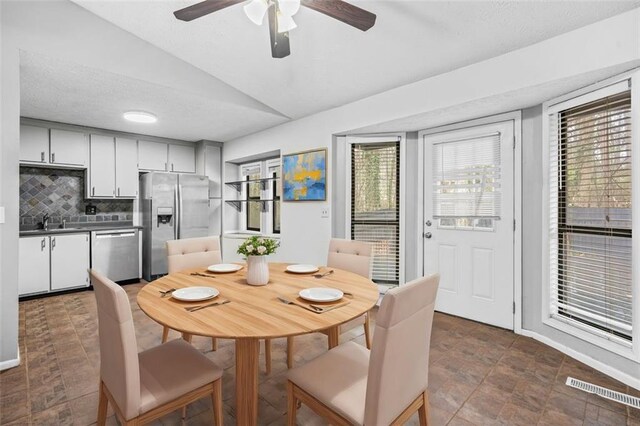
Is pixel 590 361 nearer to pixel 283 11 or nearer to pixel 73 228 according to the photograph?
pixel 283 11

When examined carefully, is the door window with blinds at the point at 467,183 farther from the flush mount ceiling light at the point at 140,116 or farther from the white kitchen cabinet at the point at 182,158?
the white kitchen cabinet at the point at 182,158

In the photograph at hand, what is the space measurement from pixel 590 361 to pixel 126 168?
588 centimetres

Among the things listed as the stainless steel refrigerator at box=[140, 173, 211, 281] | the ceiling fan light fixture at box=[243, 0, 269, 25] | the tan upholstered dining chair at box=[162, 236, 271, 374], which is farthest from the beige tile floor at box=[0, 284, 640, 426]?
the ceiling fan light fixture at box=[243, 0, 269, 25]

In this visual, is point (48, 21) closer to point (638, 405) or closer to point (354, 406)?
point (354, 406)

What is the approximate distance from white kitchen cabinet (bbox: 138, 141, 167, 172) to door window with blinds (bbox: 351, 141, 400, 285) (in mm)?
3329

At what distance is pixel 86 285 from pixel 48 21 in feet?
10.8

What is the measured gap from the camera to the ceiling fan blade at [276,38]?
1.63 meters

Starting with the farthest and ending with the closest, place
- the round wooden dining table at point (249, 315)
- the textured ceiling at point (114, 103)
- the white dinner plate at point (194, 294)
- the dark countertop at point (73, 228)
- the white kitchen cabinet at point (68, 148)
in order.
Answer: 1. the white kitchen cabinet at point (68, 148)
2. the dark countertop at point (73, 228)
3. the textured ceiling at point (114, 103)
4. the white dinner plate at point (194, 294)
5. the round wooden dining table at point (249, 315)

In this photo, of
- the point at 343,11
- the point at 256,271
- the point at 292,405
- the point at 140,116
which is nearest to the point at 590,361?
the point at 292,405

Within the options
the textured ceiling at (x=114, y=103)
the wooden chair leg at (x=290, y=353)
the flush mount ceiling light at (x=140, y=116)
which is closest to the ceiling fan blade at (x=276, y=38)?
the textured ceiling at (x=114, y=103)

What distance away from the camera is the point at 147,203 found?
4672 mm

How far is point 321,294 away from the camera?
5.13 ft

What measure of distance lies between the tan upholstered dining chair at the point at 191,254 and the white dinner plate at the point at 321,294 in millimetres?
1291

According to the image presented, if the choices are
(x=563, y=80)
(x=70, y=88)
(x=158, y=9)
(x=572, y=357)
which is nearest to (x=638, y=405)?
(x=572, y=357)
